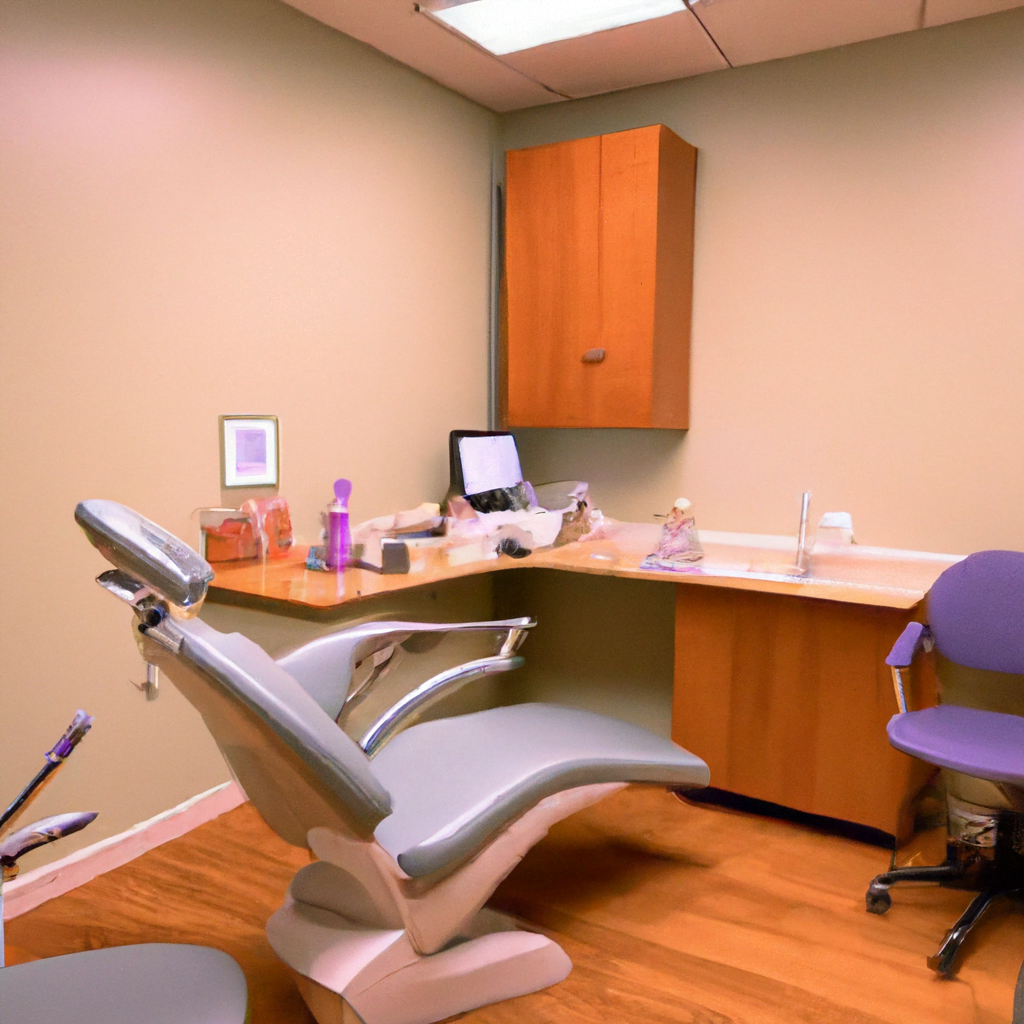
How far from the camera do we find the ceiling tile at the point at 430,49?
2742 millimetres

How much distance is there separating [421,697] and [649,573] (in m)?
0.95

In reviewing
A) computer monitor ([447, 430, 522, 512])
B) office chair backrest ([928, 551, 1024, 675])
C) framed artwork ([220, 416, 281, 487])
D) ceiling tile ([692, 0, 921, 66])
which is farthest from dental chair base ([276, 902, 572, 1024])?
ceiling tile ([692, 0, 921, 66])

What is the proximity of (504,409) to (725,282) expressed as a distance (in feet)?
3.38

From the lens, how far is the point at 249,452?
274cm

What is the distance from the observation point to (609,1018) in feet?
6.14

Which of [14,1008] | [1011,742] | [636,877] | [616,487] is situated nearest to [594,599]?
[616,487]

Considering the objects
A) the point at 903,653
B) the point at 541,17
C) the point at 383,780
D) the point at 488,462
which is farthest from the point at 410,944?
the point at 541,17

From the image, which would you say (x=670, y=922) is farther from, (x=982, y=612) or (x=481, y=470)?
(x=481, y=470)

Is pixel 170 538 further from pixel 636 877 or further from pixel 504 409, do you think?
pixel 504 409

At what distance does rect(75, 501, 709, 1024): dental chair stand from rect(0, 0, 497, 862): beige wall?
31.7 inches

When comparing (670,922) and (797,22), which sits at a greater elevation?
(797,22)

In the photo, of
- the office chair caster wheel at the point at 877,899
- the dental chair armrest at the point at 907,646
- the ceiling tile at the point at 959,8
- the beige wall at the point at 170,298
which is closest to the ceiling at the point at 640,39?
the ceiling tile at the point at 959,8

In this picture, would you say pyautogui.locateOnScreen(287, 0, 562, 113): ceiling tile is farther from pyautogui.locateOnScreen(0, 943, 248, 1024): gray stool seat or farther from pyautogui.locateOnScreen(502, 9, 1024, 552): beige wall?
pyautogui.locateOnScreen(0, 943, 248, 1024): gray stool seat

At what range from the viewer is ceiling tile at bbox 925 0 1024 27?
265 cm
